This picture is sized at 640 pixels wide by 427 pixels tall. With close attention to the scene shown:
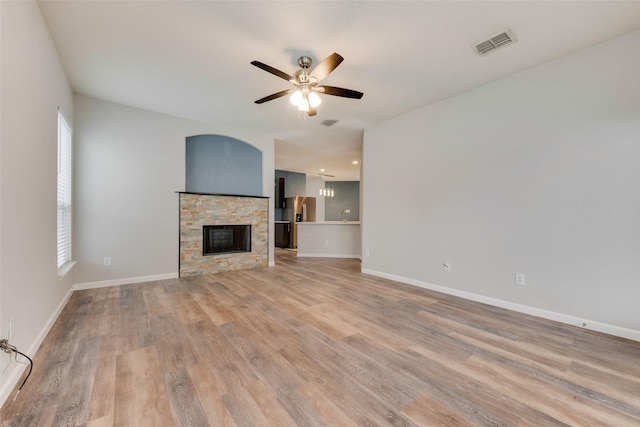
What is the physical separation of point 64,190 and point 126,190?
76 cm

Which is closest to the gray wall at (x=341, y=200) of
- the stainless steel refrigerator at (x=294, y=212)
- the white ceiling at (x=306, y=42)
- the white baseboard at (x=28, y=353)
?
the stainless steel refrigerator at (x=294, y=212)

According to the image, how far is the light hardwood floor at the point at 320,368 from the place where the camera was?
141 cm

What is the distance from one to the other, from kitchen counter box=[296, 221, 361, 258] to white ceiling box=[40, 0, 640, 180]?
359 centimetres

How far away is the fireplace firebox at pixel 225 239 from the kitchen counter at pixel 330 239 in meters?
1.87

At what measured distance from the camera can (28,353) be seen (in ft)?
6.17

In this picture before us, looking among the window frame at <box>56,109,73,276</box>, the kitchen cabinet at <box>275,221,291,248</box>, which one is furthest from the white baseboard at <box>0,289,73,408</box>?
the kitchen cabinet at <box>275,221,291,248</box>

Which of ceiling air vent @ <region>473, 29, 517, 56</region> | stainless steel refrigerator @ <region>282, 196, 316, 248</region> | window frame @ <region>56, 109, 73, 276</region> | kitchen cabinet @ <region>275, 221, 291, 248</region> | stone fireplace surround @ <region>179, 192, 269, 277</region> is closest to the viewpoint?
ceiling air vent @ <region>473, 29, 517, 56</region>

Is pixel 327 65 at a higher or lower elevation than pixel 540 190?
higher

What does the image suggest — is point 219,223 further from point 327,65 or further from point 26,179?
point 327,65

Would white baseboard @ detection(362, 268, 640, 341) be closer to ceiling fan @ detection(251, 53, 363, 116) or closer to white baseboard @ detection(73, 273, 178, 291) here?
ceiling fan @ detection(251, 53, 363, 116)

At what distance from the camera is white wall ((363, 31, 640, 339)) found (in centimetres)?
238

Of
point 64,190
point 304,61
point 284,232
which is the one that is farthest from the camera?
point 284,232

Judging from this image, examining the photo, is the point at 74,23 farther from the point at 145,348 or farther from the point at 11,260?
the point at 145,348

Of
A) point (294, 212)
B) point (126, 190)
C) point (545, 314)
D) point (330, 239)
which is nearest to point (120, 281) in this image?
point (126, 190)
